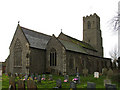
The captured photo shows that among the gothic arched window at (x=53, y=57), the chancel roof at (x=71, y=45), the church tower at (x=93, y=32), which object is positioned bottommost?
the gothic arched window at (x=53, y=57)

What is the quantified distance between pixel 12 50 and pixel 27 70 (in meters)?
6.69

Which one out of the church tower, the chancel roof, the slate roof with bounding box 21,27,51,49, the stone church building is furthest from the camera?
the church tower

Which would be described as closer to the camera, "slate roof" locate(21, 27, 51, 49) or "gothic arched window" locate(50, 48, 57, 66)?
"slate roof" locate(21, 27, 51, 49)

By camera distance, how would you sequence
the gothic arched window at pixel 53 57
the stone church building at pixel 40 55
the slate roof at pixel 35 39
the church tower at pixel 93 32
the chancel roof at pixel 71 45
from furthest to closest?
the church tower at pixel 93 32 < the chancel roof at pixel 71 45 < the gothic arched window at pixel 53 57 < the slate roof at pixel 35 39 < the stone church building at pixel 40 55

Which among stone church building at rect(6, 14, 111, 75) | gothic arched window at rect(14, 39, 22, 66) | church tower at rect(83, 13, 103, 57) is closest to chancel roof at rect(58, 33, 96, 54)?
stone church building at rect(6, 14, 111, 75)

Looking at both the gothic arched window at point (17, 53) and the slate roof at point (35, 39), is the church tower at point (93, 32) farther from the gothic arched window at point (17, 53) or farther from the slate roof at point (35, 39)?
the gothic arched window at point (17, 53)

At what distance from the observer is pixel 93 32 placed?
4828 centimetres

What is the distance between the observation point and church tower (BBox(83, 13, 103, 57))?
47875 mm

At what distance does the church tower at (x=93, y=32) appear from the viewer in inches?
1885

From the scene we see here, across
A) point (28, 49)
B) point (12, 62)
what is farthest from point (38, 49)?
point (12, 62)

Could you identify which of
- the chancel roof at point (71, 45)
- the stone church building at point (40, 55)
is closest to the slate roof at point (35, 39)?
the stone church building at point (40, 55)

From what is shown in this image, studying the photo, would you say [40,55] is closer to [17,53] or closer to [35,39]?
[35,39]

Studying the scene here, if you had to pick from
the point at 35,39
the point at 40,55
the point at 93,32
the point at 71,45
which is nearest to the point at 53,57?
the point at 40,55

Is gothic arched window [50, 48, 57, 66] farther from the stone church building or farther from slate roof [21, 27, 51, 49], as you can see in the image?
slate roof [21, 27, 51, 49]
